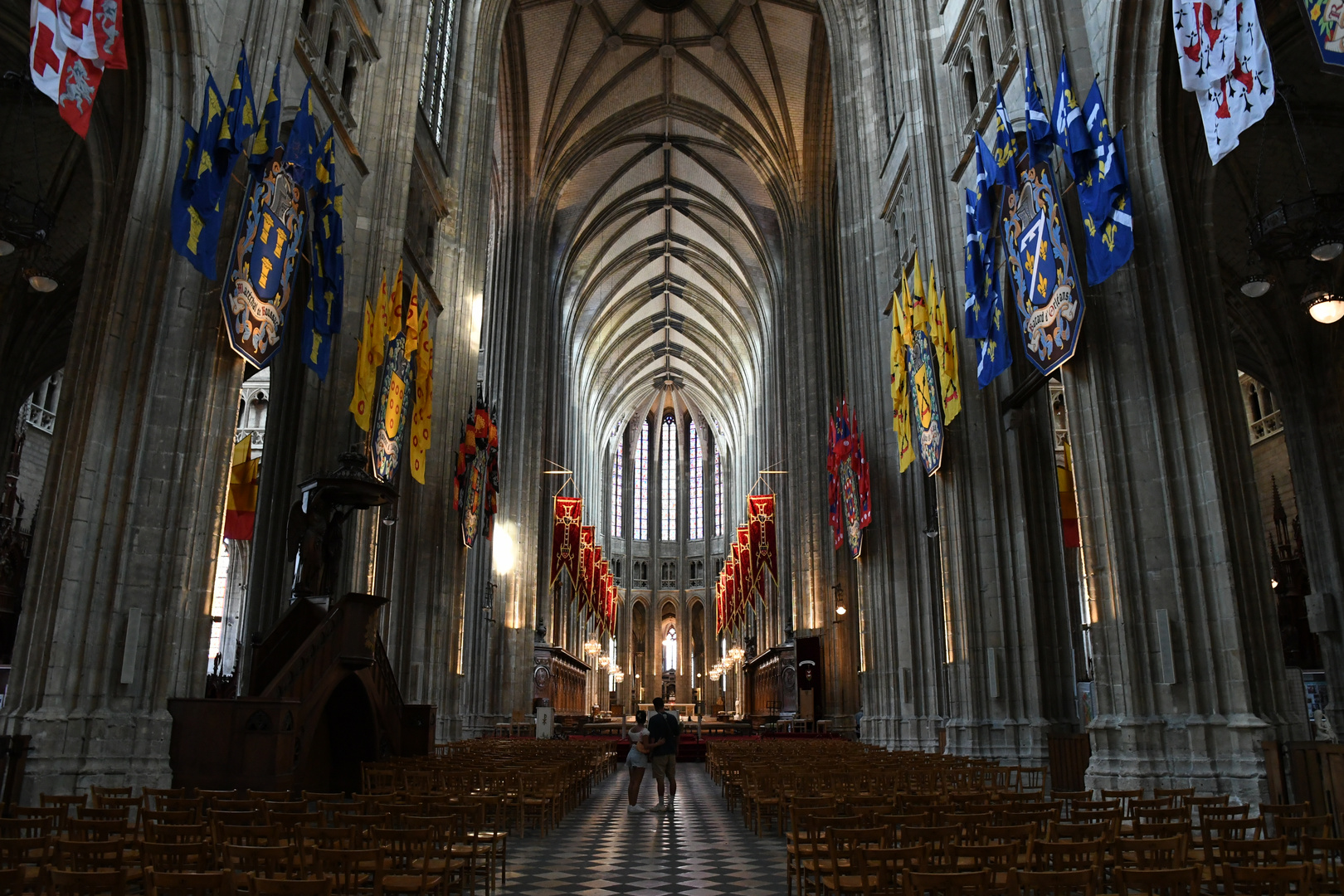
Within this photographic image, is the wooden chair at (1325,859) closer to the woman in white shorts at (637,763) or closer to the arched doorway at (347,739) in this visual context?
the woman in white shorts at (637,763)

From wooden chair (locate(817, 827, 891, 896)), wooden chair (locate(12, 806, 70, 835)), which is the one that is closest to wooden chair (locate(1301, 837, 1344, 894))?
wooden chair (locate(817, 827, 891, 896))

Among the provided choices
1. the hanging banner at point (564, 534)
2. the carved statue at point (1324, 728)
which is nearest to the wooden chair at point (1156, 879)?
the carved statue at point (1324, 728)

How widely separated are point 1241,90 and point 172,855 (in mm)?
9041

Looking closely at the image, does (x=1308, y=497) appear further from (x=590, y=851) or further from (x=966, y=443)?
(x=590, y=851)

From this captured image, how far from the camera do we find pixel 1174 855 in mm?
4684

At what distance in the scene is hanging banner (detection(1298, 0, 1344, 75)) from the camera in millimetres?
5699

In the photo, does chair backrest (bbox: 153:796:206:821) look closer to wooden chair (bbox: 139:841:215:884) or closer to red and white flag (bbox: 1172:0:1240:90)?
wooden chair (bbox: 139:841:215:884)

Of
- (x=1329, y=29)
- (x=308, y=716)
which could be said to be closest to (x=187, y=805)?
(x=308, y=716)

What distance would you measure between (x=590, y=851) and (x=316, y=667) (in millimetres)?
4015

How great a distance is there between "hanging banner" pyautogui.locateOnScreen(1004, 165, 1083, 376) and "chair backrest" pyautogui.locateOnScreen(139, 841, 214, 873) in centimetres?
866

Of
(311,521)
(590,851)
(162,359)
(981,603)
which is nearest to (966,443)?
(981,603)

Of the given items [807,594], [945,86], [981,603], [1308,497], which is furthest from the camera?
[807,594]

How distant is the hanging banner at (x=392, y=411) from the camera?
13.6 metres

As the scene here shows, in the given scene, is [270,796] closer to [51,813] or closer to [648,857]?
[51,813]
